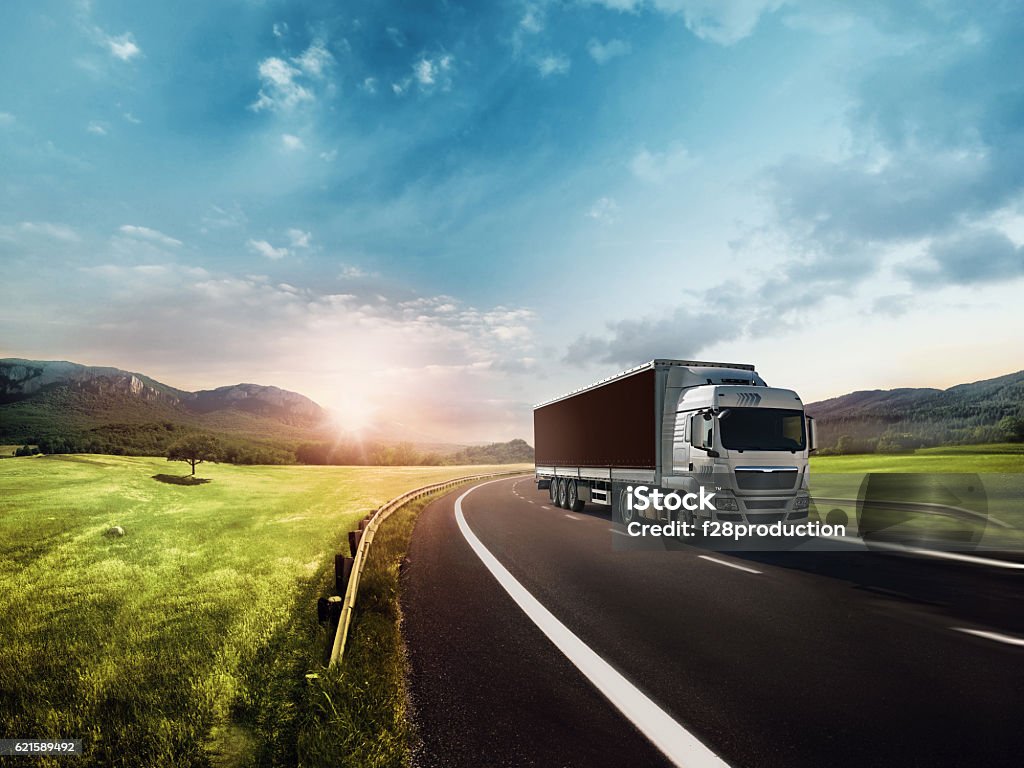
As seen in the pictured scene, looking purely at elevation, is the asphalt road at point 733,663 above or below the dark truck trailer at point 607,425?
below

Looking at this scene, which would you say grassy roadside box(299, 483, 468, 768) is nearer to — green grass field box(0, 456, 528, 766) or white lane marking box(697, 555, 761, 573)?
green grass field box(0, 456, 528, 766)

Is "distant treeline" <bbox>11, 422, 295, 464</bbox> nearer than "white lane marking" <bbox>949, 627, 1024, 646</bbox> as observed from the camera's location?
No

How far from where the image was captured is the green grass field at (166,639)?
14.0 ft

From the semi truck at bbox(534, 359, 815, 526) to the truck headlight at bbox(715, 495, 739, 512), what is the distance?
21mm

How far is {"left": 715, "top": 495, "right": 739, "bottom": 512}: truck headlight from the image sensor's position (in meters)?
12.8

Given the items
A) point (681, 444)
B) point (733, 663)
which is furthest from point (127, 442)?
point (733, 663)

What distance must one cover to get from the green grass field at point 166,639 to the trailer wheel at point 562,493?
8471 millimetres

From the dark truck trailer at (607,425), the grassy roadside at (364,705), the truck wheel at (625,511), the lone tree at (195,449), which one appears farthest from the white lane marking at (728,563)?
the lone tree at (195,449)

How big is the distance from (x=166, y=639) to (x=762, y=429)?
11.7 meters

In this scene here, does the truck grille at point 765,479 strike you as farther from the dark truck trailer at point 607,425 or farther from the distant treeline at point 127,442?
the distant treeline at point 127,442

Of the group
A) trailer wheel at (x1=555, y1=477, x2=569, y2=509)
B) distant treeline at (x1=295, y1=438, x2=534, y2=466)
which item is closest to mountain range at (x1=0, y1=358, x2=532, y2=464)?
distant treeline at (x1=295, y1=438, x2=534, y2=466)

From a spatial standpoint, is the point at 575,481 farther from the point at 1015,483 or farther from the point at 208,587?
the point at 1015,483

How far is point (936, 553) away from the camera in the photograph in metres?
12.2

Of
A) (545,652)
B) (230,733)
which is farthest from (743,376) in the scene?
(230,733)
